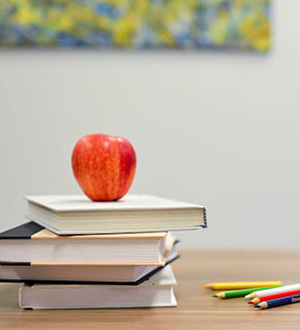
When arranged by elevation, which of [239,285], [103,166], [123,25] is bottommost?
[239,285]

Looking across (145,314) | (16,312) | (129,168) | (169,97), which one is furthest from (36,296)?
(169,97)

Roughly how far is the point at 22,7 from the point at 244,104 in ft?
3.01

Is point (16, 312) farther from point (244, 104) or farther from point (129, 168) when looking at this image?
point (244, 104)

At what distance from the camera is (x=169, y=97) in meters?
2.17

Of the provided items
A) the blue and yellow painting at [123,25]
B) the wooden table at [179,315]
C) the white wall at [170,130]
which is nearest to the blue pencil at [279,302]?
the wooden table at [179,315]

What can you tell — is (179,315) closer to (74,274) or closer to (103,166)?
(74,274)

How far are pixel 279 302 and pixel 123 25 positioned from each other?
1.66 metres

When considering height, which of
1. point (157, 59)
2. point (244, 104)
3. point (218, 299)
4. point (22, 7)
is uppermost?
point (22, 7)

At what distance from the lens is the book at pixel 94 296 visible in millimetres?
647

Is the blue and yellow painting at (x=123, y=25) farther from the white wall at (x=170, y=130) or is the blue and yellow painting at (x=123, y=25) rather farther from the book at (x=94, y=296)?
the book at (x=94, y=296)

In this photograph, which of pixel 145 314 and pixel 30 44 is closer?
pixel 145 314

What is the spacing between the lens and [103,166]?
806 millimetres

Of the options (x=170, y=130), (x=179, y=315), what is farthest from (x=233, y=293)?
(x=170, y=130)

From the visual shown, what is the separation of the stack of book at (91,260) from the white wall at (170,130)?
1.47 m
